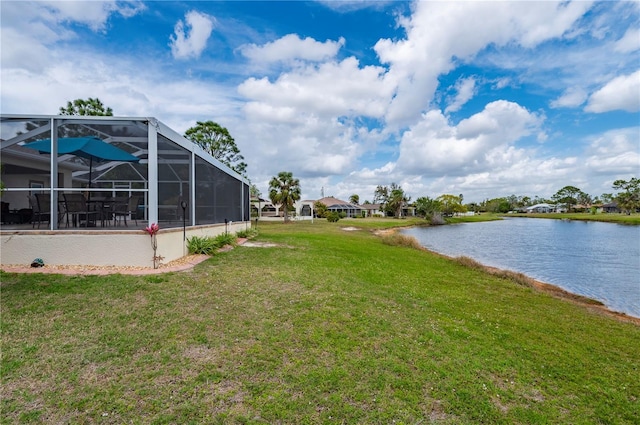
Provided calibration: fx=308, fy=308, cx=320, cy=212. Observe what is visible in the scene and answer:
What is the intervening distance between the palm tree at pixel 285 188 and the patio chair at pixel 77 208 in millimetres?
30602

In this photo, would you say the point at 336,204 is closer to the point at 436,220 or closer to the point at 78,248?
the point at 436,220

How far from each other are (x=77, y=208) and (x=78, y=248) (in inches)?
45.2

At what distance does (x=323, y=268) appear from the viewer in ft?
27.8

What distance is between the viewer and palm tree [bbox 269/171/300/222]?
3797 centimetres

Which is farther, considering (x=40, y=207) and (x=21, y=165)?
(x=21, y=165)

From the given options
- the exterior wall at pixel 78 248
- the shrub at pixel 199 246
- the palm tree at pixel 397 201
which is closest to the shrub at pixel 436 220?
the palm tree at pixel 397 201

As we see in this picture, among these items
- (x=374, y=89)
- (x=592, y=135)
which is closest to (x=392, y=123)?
(x=374, y=89)

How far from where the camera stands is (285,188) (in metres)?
38.1

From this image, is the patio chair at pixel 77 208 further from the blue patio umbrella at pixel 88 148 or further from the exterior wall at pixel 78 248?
the blue patio umbrella at pixel 88 148

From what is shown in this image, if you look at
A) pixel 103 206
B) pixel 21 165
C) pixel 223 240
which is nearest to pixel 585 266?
pixel 223 240

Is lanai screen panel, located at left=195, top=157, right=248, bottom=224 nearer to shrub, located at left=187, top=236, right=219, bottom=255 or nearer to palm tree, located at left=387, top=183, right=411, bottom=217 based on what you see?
shrub, located at left=187, top=236, right=219, bottom=255

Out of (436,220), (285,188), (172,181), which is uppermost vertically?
(285,188)

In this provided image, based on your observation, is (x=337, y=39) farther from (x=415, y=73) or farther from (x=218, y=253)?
(x=218, y=253)

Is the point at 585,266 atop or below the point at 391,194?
below
